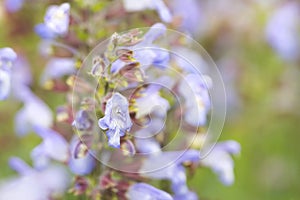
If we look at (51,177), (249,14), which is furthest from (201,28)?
(51,177)

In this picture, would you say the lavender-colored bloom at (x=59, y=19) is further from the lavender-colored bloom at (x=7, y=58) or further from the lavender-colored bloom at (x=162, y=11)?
the lavender-colored bloom at (x=162, y=11)

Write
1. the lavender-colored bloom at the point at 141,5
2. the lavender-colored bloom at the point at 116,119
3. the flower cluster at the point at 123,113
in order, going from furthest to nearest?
the lavender-colored bloom at the point at 141,5 < the flower cluster at the point at 123,113 < the lavender-colored bloom at the point at 116,119

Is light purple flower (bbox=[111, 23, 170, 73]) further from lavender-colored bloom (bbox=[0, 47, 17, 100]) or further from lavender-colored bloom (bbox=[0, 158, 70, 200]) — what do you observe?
lavender-colored bloom (bbox=[0, 158, 70, 200])

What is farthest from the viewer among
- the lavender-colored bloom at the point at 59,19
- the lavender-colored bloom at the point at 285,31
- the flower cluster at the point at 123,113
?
the lavender-colored bloom at the point at 285,31

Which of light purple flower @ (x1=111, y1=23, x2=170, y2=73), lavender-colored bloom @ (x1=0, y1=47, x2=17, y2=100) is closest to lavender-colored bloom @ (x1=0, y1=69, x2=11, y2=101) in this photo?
lavender-colored bloom @ (x1=0, y1=47, x2=17, y2=100)

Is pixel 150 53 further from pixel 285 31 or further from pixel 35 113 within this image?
pixel 285 31

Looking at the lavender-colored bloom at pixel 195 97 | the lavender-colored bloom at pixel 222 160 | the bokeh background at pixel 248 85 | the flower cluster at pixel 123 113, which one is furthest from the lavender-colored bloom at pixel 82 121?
the bokeh background at pixel 248 85

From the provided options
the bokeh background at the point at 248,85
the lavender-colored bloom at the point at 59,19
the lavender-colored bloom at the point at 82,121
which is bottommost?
the bokeh background at the point at 248,85

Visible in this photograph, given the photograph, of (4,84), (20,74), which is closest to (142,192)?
(4,84)
